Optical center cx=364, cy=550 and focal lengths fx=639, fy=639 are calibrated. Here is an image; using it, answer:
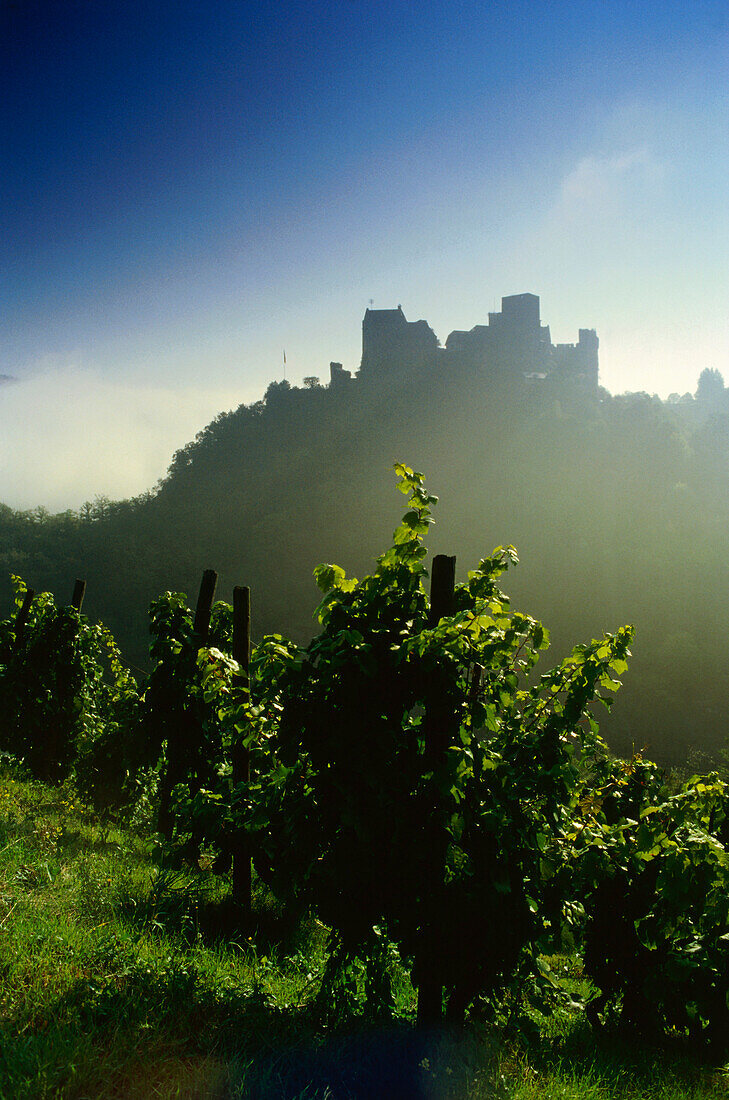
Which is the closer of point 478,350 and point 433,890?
point 433,890

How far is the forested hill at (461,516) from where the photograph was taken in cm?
6272

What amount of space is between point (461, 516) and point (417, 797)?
7012 cm

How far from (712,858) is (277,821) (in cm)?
212

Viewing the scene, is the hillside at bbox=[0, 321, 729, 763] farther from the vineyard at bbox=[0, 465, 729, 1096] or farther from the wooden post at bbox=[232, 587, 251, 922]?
the vineyard at bbox=[0, 465, 729, 1096]

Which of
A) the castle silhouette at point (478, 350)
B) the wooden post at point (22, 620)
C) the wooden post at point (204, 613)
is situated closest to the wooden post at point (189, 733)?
the wooden post at point (204, 613)

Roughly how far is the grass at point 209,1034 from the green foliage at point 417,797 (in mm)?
413

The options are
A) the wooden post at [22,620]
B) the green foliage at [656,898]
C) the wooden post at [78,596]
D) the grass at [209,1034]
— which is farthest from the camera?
the wooden post at [22,620]

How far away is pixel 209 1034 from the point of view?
9.45 feet

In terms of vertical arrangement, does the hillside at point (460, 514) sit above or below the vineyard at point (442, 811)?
above

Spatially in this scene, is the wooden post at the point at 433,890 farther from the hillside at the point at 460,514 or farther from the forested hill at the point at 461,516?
the hillside at the point at 460,514

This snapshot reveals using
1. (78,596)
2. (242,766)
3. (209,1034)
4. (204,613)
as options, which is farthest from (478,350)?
(209,1034)

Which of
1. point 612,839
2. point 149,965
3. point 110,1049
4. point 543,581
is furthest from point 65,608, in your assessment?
point 543,581

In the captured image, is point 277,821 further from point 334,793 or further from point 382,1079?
point 382,1079

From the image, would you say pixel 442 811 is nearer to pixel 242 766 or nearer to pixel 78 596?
pixel 242 766
